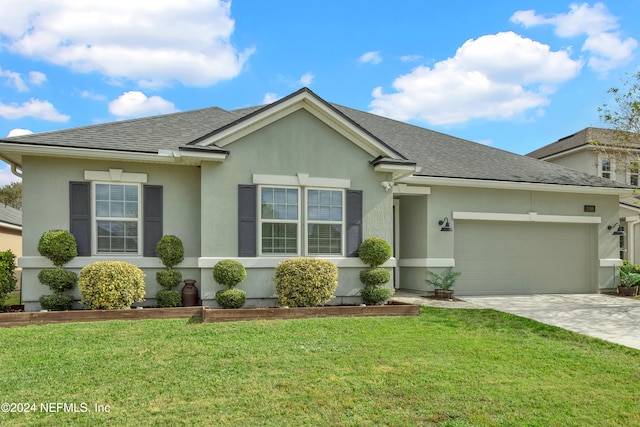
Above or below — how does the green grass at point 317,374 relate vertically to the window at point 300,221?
below

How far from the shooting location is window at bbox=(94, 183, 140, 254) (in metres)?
9.62

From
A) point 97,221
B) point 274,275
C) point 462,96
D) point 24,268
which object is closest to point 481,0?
point 462,96

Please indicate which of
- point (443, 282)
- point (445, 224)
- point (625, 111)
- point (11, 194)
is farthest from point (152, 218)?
point (11, 194)

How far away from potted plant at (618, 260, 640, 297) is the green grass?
23.9 feet

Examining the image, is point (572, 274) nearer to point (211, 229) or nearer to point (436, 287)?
point (436, 287)

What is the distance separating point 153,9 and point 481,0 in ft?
29.2

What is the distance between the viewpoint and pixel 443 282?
38.9 feet

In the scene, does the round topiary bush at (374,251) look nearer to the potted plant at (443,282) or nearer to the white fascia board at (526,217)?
the potted plant at (443,282)

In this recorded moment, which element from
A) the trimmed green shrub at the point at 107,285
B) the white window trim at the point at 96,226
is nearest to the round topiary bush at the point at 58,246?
the white window trim at the point at 96,226

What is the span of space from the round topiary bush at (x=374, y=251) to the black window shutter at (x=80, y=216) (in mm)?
6129

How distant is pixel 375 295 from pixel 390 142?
5.88 metres

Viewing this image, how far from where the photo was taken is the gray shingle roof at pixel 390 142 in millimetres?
9781

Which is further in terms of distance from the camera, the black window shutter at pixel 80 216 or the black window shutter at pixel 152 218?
the black window shutter at pixel 152 218

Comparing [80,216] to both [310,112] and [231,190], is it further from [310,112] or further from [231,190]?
[310,112]
